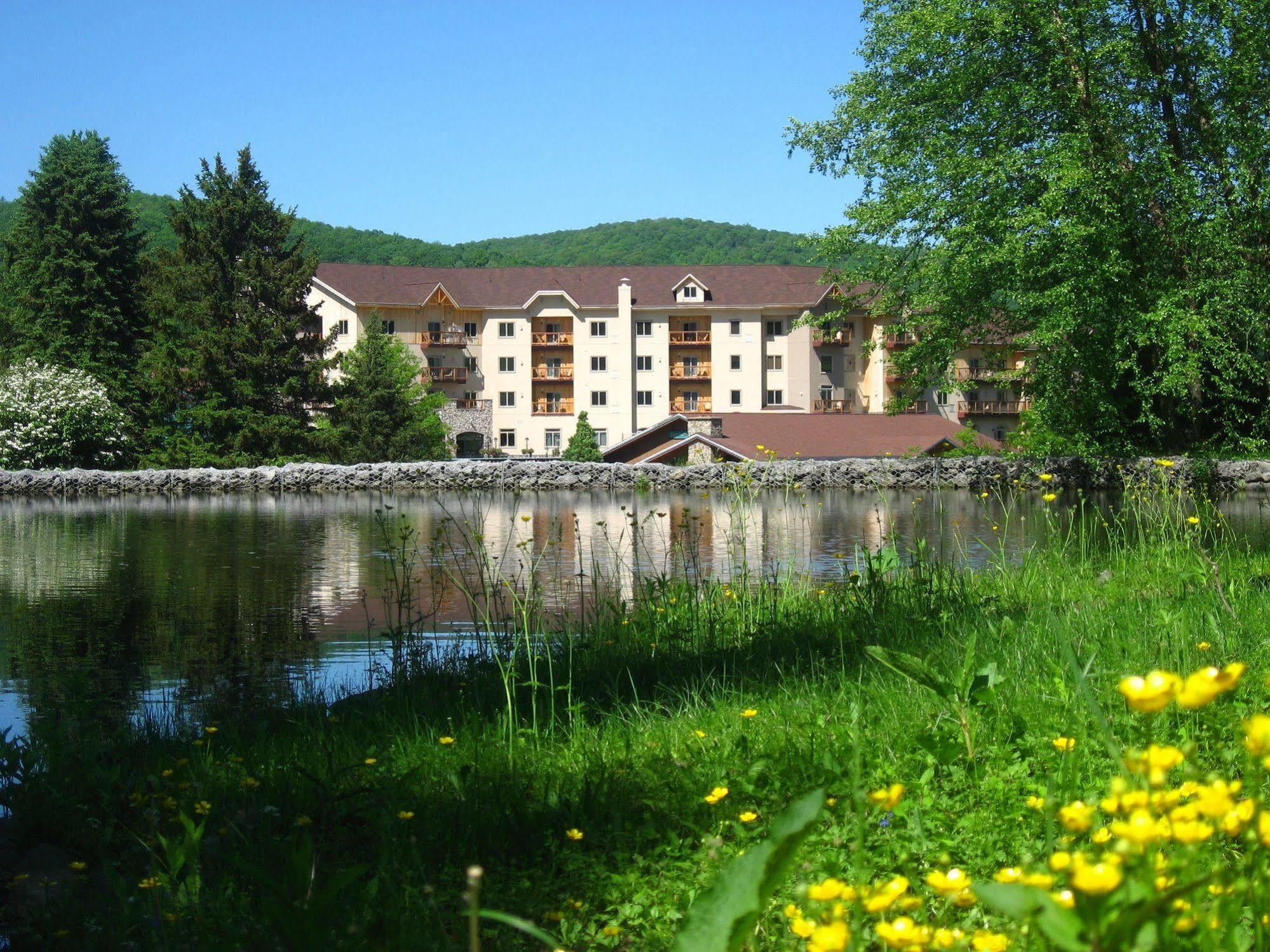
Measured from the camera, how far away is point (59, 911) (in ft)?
10.3

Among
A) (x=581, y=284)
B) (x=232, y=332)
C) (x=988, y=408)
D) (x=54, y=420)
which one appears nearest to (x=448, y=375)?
(x=581, y=284)

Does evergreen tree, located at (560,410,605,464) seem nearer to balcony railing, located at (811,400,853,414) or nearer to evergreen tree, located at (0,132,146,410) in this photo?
balcony railing, located at (811,400,853,414)

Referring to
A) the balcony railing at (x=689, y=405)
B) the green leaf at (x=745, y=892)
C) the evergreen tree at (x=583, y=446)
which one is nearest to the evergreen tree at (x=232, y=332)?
the evergreen tree at (x=583, y=446)

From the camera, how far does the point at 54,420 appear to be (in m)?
43.5

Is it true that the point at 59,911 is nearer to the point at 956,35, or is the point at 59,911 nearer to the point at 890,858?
the point at 890,858

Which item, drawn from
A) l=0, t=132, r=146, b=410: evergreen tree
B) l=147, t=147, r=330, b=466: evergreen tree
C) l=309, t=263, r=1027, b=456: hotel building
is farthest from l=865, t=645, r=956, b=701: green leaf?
l=309, t=263, r=1027, b=456: hotel building

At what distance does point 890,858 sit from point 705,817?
2.04 feet

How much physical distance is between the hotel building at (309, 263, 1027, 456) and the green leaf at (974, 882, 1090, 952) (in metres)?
68.8

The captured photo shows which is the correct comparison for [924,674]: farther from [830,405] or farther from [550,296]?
[830,405]

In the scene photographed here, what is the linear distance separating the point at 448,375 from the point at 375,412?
18458 mm

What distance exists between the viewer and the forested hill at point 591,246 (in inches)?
3711

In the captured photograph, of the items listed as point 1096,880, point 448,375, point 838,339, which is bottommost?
point 1096,880

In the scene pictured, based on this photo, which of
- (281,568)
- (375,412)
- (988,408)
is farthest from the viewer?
(988,408)

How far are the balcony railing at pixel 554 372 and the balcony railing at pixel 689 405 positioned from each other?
6520 millimetres
